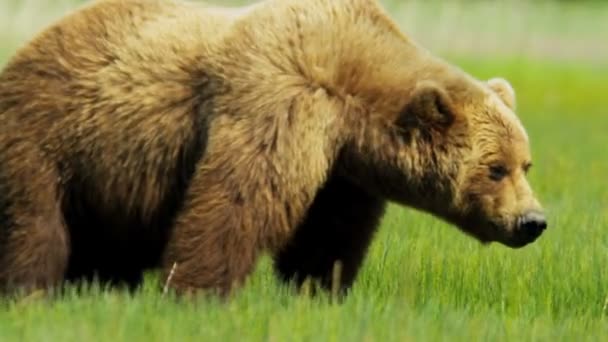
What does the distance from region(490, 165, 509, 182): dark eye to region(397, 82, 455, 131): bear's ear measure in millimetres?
271

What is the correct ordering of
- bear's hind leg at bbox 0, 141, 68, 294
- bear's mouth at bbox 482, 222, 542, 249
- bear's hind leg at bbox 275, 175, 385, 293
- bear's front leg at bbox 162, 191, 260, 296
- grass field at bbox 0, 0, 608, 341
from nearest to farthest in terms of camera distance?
grass field at bbox 0, 0, 608, 341 → bear's front leg at bbox 162, 191, 260, 296 → bear's hind leg at bbox 0, 141, 68, 294 → bear's mouth at bbox 482, 222, 542, 249 → bear's hind leg at bbox 275, 175, 385, 293

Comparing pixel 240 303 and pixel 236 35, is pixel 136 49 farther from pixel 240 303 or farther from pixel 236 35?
pixel 240 303

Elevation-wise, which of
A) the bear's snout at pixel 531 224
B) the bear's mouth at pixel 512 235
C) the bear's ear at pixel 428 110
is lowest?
the bear's mouth at pixel 512 235

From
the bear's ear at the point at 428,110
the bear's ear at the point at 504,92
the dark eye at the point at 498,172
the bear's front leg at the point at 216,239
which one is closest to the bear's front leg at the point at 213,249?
the bear's front leg at the point at 216,239

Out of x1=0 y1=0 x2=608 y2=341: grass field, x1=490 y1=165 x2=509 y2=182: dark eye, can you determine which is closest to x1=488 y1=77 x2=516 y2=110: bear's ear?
x1=490 y1=165 x2=509 y2=182: dark eye

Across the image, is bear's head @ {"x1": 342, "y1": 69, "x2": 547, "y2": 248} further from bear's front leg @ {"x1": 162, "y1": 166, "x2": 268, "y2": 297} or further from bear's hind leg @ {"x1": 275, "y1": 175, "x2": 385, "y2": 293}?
bear's front leg @ {"x1": 162, "y1": 166, "x2": 268, "y2": 297}

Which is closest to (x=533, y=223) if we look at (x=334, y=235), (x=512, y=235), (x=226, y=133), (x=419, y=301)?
(x=512, y=235)

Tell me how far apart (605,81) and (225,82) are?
91.8ft

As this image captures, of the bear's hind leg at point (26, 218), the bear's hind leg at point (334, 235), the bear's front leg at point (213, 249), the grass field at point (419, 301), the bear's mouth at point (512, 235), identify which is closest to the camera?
the grass field at point (419, 301)

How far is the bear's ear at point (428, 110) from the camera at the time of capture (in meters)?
6.33

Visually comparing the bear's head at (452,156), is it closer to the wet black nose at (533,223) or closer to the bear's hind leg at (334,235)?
the wet black nose at (533,223)

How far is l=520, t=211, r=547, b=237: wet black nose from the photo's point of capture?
6.35 m

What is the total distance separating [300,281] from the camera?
22.5 ft

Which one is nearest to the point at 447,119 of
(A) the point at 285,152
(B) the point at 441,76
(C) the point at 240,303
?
(B) the point at 441,76
